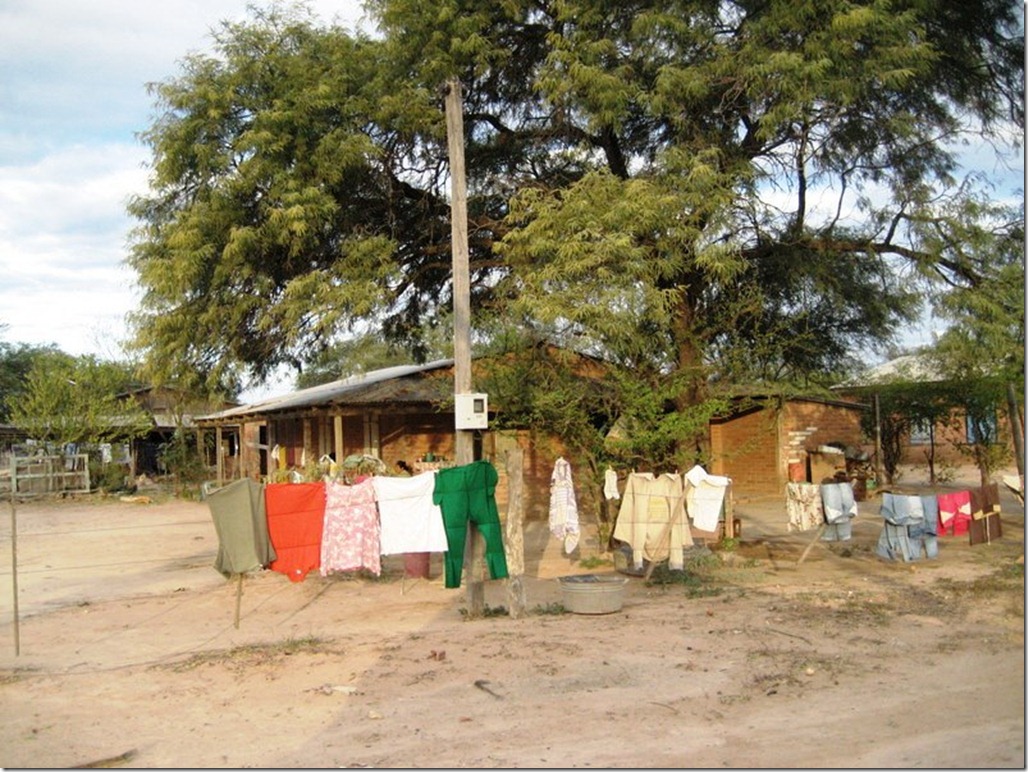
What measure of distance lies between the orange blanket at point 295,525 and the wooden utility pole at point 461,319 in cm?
163

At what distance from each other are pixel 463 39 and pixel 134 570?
31.0ft

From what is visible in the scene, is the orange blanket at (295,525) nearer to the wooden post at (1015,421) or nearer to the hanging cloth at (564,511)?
the hanging cloth at (564,511)

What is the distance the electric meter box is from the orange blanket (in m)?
1.79

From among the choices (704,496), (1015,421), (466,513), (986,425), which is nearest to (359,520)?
(466,513)

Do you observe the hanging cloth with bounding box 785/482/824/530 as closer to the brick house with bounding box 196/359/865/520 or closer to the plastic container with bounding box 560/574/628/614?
the brick house with bounding box 196/359/865/520

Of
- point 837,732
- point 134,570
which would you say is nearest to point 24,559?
point 134,570

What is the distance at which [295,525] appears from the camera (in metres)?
10.2

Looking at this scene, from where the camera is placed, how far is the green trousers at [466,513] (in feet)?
33.3

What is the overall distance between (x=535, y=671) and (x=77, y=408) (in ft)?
94.3

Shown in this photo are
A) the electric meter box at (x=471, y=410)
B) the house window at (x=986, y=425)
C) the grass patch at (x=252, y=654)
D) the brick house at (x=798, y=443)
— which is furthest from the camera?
the brick house at (x=798, y=443)

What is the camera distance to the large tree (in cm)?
1210

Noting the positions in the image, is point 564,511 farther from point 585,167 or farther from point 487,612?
point 585,167

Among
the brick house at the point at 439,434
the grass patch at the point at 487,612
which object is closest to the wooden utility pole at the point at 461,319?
the grass patch at the point at 487,612

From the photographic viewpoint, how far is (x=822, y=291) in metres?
15.3
